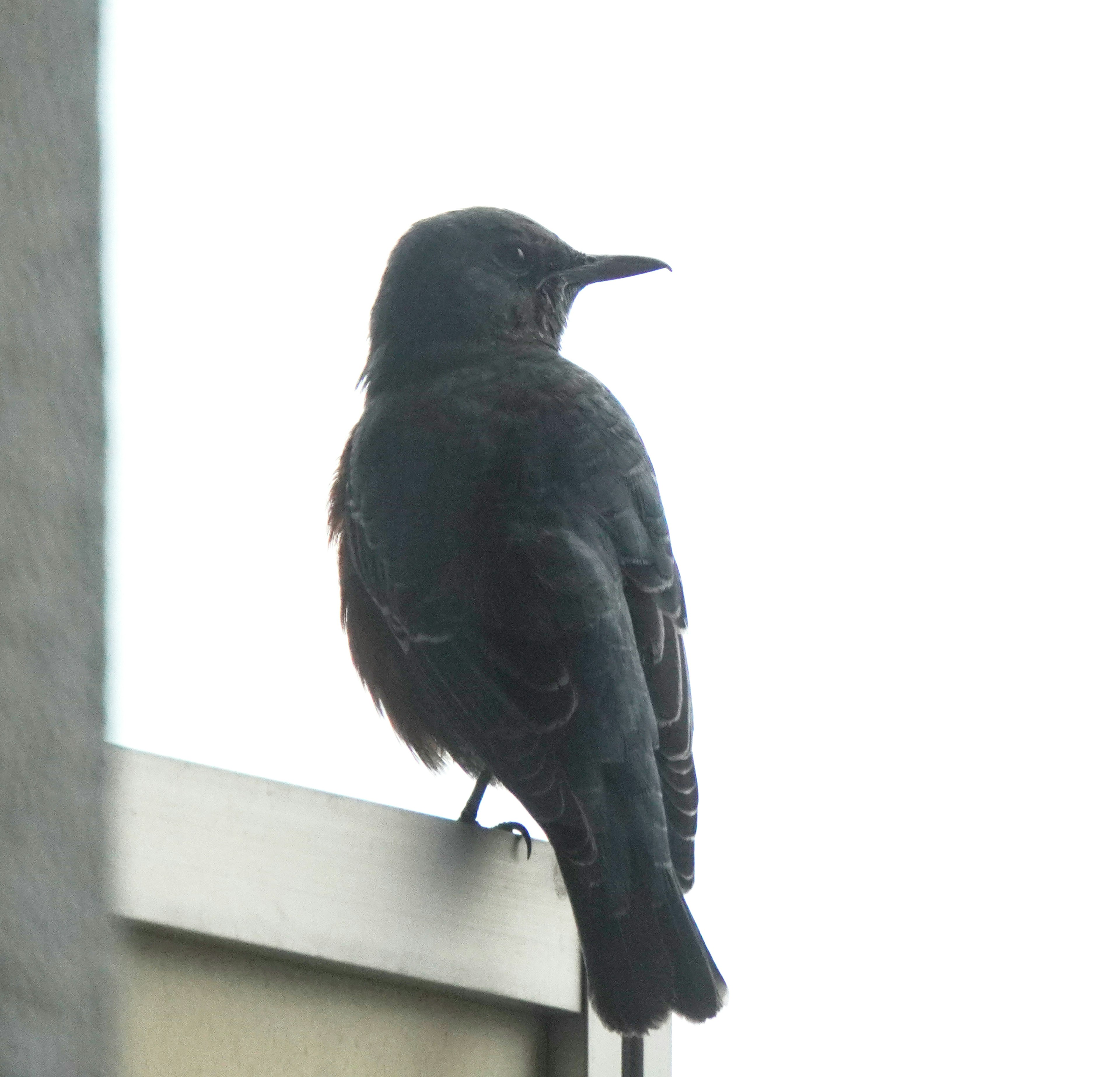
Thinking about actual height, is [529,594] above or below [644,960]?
above

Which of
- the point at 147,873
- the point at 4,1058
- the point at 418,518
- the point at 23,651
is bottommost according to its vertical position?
the point at 147,873

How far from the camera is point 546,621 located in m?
3.70

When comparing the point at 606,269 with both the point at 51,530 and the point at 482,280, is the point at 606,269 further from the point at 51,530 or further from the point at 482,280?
the point at 51,530

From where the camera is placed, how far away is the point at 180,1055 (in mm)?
2592

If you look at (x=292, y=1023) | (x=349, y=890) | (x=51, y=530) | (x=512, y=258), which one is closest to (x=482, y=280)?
(x=512, y=258)

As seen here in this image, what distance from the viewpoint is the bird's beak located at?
17.4 ft

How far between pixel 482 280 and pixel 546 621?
1.75m

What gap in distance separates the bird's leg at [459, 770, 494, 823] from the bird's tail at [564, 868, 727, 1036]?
0.74 metres

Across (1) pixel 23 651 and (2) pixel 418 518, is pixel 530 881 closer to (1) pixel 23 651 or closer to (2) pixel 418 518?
(2) pixel 418 518

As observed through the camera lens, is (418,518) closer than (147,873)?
No

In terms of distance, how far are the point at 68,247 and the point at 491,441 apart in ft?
11.2

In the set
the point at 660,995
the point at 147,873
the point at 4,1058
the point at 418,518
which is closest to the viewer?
the point at 4,1058

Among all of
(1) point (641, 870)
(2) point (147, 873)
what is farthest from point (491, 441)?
(2) point (147, 873)

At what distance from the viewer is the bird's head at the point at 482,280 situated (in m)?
5.05
